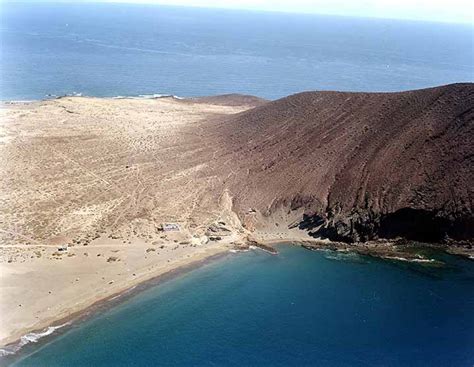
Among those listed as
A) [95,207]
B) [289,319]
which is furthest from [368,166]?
[95,207]

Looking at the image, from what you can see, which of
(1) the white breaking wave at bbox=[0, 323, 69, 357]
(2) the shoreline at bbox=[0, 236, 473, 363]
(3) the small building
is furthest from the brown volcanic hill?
(1) the white breaking wave at bbox=[0, 323, 69, 357]

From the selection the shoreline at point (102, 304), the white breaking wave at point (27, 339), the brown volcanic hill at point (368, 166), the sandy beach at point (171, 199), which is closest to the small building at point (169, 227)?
the sandy beach at point (171, 199)

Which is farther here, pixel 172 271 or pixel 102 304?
pixel 172 271

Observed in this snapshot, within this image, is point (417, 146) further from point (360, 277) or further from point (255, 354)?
point (255, 354)

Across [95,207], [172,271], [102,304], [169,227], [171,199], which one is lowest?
[102,304]

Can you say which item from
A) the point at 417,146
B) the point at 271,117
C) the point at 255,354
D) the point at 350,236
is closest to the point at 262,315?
the point at 255,354

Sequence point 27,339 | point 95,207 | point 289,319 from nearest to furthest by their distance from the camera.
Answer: point 27,339
point 289,319
point 95,207

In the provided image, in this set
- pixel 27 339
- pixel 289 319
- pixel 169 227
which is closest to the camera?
pixel 27 339

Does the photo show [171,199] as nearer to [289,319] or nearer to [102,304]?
[102,304]
